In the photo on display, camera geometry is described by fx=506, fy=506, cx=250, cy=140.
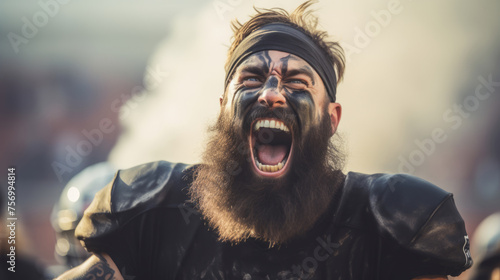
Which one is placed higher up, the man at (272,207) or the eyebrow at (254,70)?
the eyebrow at (254,70)

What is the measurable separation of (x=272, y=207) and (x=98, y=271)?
37.4 inches

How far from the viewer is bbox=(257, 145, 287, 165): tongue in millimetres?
2875

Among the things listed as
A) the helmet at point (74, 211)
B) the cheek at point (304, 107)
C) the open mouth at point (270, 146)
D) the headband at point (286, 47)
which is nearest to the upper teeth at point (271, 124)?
the open mouth at point (270, 146)

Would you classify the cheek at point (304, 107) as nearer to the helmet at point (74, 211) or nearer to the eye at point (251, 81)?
the eye at point (251, 81)

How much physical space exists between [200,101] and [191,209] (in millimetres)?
4206

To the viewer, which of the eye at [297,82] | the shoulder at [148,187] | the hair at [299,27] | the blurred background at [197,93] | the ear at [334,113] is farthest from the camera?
the blurred background at [197,93]

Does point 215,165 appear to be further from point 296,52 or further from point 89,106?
point 89,106

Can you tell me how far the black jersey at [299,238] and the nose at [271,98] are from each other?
0.57m

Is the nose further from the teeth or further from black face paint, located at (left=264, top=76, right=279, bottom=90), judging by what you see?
the teeth

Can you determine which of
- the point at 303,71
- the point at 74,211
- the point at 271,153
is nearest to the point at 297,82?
the point at 303,71

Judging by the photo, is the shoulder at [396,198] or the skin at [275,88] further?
the skin at [275,88]

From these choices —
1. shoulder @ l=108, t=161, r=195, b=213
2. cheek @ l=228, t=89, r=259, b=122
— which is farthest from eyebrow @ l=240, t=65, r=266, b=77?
shoulder @ l=108, t=161, r=195, b=213

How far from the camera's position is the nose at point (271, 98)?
2680 mm

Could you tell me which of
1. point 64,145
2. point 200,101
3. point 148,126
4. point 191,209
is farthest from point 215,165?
point 64,145
